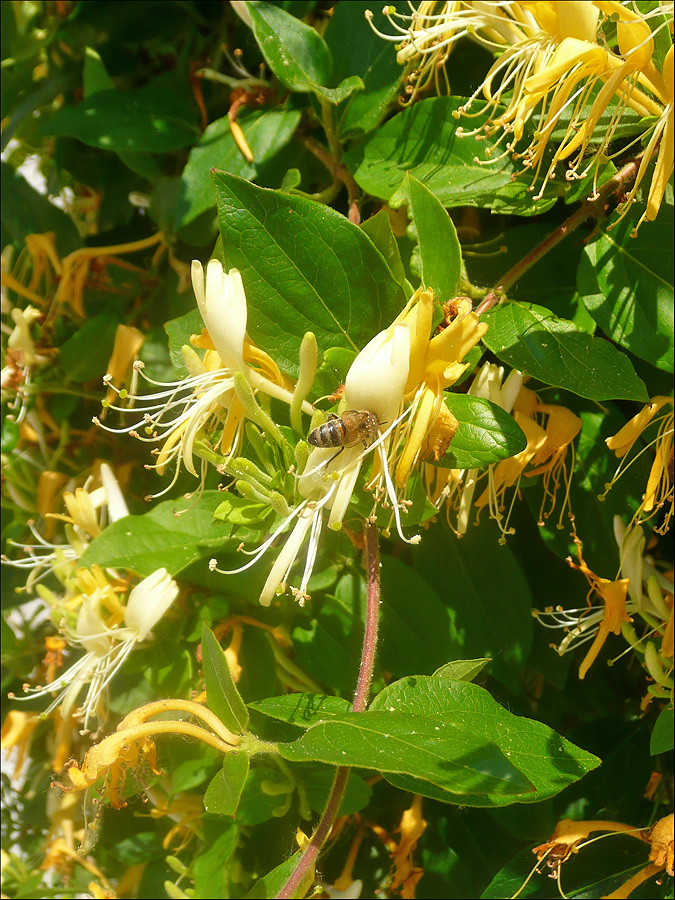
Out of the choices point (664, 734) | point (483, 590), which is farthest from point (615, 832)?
point (483, 590)

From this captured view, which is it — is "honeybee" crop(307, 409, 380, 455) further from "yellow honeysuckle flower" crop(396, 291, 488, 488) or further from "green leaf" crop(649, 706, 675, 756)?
"green leaf" crop(649, 706, 675, 756)

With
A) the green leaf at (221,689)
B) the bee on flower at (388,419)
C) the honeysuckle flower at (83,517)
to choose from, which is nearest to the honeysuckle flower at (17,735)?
the honeysuckle flower at (83,517)

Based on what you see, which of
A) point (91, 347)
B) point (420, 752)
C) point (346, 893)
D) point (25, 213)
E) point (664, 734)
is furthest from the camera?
point (25, 213)

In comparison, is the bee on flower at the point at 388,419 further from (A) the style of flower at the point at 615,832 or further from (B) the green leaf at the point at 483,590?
(A) the style of flower at the point at 615,832

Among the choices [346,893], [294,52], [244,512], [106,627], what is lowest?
[346,893]

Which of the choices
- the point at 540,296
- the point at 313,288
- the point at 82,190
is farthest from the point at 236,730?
the point at 82,190

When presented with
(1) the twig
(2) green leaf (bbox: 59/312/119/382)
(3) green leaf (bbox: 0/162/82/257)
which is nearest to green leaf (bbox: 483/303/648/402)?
(1) the twig

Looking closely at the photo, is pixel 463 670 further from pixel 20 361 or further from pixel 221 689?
pixel 20 361
